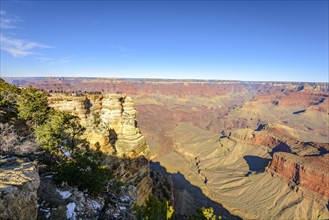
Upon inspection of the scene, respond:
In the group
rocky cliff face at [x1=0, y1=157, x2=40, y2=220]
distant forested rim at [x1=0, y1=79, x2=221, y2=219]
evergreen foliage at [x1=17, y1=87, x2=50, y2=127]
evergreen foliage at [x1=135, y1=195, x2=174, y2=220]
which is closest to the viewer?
rocky cliff face at [x1=0, y1=157, x2=40, y2=220]

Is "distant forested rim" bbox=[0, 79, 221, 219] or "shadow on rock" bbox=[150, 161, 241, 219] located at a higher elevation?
"distant forested rim" bbox=[0, 79, 221, 219]

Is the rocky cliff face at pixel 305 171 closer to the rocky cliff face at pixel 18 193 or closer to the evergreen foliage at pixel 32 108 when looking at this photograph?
the evergreen foliage at pixel 32 108

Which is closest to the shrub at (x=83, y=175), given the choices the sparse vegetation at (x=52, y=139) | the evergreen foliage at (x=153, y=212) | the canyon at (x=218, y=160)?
the sparse vegetation at (x=52, y=139)

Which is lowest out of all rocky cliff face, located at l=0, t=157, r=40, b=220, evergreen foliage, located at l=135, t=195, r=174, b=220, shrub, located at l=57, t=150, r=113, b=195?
evergreen foliage, located at l=135, t=195, r=174, b=220

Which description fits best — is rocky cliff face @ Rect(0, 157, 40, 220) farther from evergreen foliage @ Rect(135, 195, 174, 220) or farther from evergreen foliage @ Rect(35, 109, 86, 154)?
evergreen foliage @ Rect(35, 109, 86, 154)

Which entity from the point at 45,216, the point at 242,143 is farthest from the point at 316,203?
the point at 45,216

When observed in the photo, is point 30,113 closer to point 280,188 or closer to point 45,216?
point 45,216

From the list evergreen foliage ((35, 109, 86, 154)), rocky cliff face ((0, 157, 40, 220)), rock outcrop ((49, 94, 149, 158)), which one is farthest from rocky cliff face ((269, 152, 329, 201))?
rocky cliff face ((0, 157, 40, 220))
